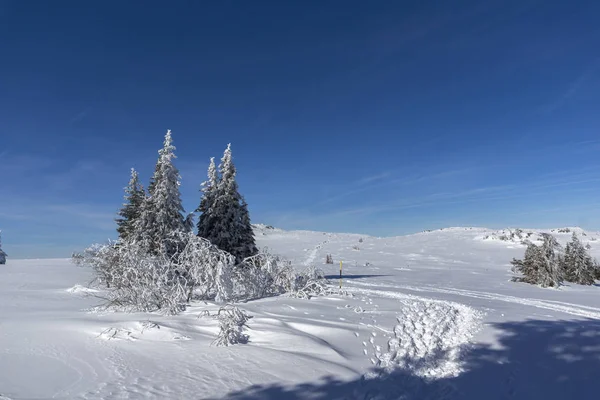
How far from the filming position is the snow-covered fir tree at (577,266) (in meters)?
24.8

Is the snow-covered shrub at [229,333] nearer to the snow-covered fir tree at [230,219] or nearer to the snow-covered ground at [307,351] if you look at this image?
the snow-covered ground at [307,351]

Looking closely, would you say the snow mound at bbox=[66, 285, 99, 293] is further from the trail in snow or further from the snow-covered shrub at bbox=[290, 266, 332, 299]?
the trail in snow

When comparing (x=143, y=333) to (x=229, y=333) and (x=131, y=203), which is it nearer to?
(x=229, y=333)

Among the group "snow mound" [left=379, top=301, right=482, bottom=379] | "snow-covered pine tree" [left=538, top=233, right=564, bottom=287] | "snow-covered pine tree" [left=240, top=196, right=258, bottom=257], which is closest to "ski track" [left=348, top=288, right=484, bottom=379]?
"snow mound" [left=379, top=301, right=482, bottom=379]

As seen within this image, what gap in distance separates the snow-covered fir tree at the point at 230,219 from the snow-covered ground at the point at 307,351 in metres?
5.01

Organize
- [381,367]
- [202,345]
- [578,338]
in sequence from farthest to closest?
[578,338] → [202,345] → [381,367]

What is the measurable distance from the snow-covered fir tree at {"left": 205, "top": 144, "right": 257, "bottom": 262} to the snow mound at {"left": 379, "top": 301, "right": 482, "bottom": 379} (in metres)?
8.52

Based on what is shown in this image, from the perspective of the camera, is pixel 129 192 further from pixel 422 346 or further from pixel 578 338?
pixel 578 338

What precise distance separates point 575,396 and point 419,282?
15.0 metres

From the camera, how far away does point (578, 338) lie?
915cm

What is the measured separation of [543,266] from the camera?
22391 millimetres

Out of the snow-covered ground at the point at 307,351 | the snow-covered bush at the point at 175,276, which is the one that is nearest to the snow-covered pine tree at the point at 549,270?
the snow-covered ground at the point at 307,351

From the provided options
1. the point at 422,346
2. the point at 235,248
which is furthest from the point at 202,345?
the point at 235,248

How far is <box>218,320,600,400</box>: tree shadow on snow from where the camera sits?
5871mm
